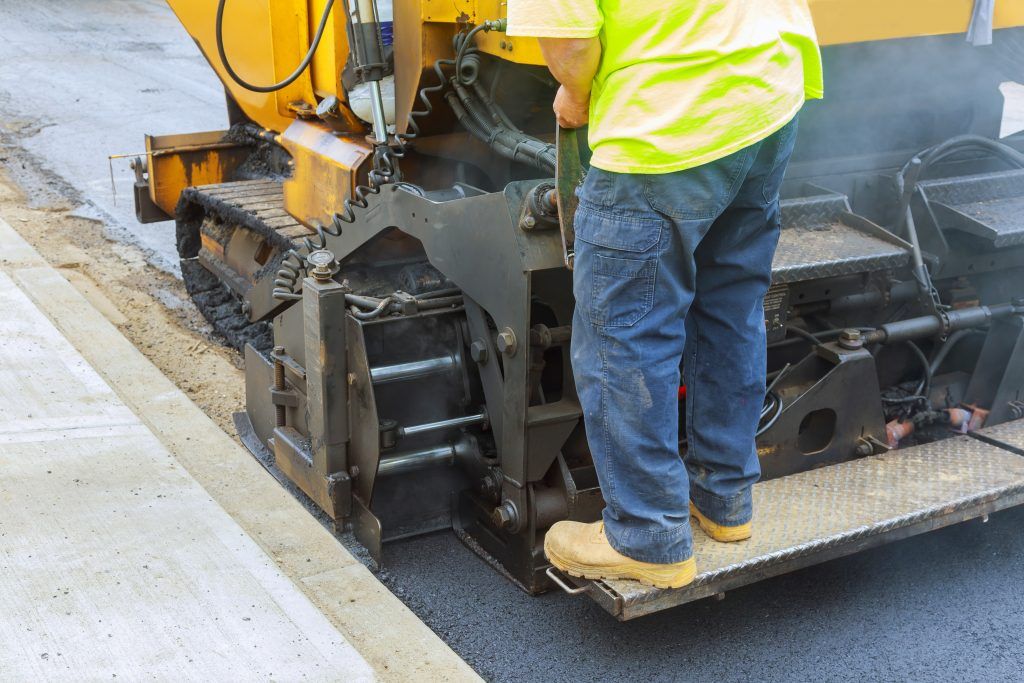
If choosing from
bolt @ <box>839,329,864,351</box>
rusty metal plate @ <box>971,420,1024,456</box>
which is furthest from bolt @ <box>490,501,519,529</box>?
rusty metal plate @ <box>971,420,1024,456</box>

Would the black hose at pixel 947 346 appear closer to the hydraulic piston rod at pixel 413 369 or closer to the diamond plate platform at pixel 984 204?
the diamond plate platform at pixel 984 204

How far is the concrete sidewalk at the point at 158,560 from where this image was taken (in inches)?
111

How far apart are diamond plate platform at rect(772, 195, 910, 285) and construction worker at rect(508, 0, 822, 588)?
0.53 m

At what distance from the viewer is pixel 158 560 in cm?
321

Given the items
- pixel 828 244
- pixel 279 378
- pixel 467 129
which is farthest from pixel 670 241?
pixel 279 378

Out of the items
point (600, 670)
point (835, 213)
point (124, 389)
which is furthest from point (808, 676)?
point (124, 389)

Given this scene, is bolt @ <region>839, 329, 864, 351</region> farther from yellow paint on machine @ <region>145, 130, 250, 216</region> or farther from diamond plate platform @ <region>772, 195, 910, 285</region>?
yellow paint on machine @ <region>145, 130, 250, 216</region>

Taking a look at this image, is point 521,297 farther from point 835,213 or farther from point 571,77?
point 835,213

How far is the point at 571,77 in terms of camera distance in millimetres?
2521

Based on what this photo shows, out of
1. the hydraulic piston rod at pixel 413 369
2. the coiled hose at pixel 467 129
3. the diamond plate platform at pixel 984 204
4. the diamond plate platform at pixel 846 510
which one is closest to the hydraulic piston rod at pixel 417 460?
the hydraulic piston rod at pixel 413 369

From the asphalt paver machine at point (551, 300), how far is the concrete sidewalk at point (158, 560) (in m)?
0.22

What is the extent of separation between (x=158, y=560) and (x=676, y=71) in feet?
6.31

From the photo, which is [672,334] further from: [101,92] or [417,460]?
[101,92]

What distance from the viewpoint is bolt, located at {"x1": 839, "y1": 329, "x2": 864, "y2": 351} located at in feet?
11.9
